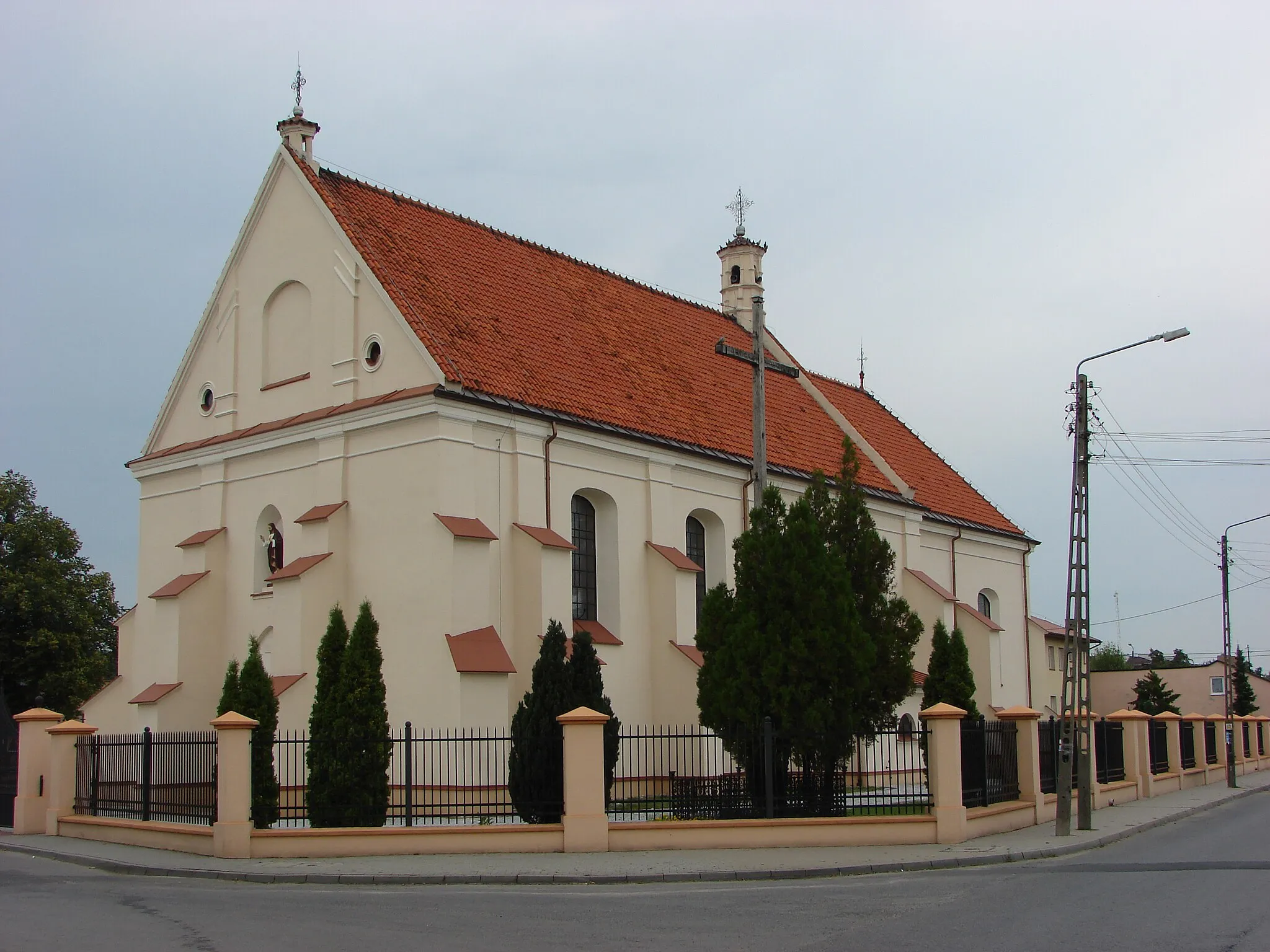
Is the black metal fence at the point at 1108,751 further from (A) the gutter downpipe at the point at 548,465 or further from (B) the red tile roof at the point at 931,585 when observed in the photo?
(A) the gutter downpipe at the point at 548,465

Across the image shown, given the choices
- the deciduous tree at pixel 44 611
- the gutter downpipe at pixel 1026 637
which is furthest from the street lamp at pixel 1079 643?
the deciduous tree at pixel 44 611

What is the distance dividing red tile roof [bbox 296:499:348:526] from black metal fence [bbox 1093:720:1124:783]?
15518 mm

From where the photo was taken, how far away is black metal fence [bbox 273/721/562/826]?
19.2 meters

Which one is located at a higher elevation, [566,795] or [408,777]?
[408,777]

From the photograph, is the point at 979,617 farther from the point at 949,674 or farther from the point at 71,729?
the point at 71,729

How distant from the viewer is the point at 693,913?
42.4ft

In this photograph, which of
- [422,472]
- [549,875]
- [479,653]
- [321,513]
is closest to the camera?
[549,875]

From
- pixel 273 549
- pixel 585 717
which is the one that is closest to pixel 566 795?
pixel 585 717

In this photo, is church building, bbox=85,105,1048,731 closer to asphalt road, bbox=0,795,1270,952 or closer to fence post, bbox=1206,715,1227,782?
asphalt road, bbox=0,795,1270,952

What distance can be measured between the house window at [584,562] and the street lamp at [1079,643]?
972cm

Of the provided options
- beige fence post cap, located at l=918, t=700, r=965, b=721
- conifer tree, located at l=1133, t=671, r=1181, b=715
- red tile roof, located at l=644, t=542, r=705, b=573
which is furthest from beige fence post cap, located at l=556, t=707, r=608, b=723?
conifer tree, located at l=1133, t=671, r=1181, b=715

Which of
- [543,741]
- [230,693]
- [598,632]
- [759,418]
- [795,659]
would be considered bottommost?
[543,741]

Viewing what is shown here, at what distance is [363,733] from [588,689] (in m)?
3.46

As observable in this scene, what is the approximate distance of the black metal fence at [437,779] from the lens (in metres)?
19.2
